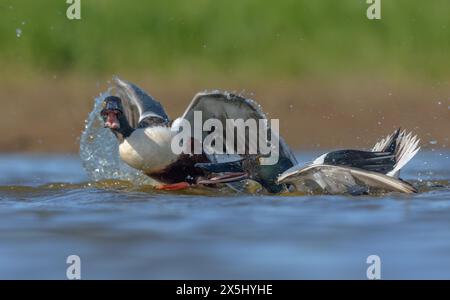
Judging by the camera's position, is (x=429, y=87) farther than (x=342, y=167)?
Yes

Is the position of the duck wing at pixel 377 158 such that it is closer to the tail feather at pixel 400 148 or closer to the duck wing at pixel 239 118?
the tail feather at pixel 400 148

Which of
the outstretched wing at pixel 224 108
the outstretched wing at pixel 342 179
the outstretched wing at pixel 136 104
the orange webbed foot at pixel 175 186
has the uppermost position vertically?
the outstretched wing at pixel 136 104

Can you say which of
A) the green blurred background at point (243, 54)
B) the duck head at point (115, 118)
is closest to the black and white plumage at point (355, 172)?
the duck head at point (115, 118)

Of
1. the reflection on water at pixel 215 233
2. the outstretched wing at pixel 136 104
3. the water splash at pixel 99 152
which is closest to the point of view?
the reflection on water at pixel 215 233

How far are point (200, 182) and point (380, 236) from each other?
2385 millimetres

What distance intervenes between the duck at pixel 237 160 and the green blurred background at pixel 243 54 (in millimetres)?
5022

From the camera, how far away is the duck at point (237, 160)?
7.93m

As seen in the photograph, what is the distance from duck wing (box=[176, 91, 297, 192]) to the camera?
824 centimetres

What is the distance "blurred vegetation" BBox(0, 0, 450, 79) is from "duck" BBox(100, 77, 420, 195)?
5295 millimetres

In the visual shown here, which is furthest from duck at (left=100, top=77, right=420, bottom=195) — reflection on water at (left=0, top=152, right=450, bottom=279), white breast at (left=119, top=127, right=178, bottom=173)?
reflection on water at (left=0, top=152, right=450, bottom=279)

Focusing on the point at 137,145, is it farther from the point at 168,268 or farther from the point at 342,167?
the point at 168,268

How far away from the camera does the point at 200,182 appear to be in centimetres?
847
